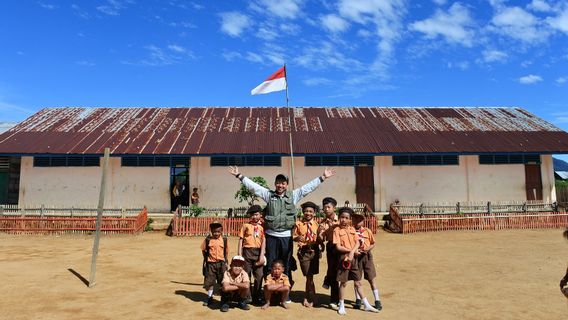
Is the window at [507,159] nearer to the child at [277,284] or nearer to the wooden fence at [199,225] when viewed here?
the wooden fence at [199,225]

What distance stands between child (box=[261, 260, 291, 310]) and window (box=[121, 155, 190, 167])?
41.3 feet

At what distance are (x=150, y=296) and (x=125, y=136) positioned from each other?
45.5 ft

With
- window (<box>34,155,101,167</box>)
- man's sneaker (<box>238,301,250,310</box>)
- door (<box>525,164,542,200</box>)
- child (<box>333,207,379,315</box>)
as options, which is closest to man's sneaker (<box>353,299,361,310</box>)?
child (<box>333,207,379,315</box>)

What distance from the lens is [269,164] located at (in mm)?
17109

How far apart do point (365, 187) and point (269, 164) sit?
15.6ft

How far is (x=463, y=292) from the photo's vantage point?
20.5 ft

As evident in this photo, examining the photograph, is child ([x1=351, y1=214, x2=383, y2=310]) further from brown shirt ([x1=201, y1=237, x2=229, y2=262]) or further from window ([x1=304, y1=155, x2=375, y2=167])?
window ([x1=304, y1=155, x2=375, y2=167])

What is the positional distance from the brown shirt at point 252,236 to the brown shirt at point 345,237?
1199 mm

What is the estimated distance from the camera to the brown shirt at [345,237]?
17.8ft

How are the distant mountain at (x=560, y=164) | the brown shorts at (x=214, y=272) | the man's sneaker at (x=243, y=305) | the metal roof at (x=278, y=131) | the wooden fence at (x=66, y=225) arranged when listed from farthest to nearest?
1. the distant mountain at (x=560, y=164)
2. the metal roof at (x=278, y=131)
3. the wooden fence at (x=66, y=225)
4. the brown shorts at (x=214, y=272)
5. the man's sneaker at (x=243, y=305)

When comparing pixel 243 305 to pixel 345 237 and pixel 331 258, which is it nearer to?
pixel 331 258

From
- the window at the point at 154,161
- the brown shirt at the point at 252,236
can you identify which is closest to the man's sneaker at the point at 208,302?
the brown shirt at the point at 252,236

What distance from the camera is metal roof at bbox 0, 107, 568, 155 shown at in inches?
670

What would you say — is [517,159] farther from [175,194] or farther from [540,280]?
[175,194]
